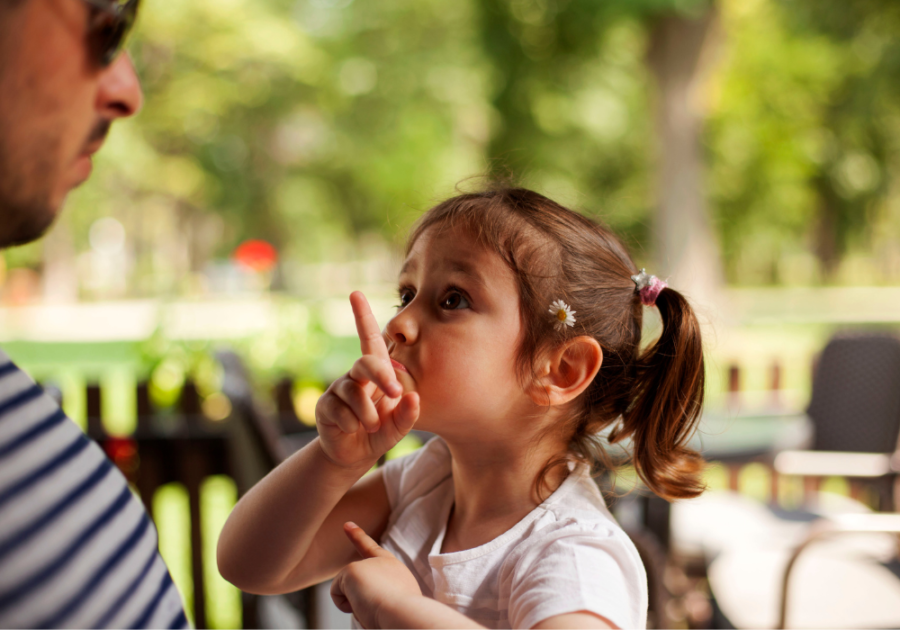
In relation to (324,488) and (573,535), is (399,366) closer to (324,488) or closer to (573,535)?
(324,488)

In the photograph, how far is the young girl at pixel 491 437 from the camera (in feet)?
3.19

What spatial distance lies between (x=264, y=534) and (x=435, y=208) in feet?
2.01

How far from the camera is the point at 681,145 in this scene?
29.4 feet

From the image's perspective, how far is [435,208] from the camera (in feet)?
4.24

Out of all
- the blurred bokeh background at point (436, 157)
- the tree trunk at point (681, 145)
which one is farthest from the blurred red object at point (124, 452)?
the tree trunk at point (681, 145)

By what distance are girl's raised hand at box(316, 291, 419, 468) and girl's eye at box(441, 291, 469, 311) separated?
0.15 m

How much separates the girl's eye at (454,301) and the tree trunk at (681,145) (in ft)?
25.6

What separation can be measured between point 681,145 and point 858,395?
5610 mm

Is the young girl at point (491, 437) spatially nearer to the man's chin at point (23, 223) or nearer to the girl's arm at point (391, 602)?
the girl's arm at point (391, 602)

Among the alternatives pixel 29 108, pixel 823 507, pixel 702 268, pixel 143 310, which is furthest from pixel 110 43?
pixel 143 310

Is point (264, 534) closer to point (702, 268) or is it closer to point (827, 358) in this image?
point (827, 358)

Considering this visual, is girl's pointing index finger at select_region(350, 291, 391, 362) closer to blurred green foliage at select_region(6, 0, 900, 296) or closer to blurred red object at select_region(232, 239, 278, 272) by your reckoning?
blurred red object at select_region(232, 239, 278, 272)

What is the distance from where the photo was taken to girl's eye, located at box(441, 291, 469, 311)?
112 centimetres

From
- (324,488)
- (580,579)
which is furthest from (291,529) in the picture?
(580,579)
